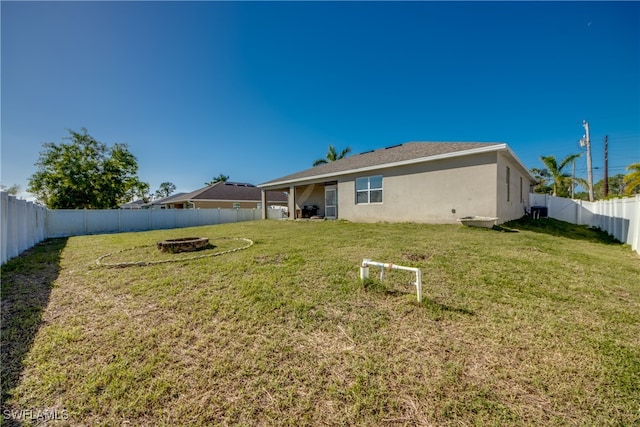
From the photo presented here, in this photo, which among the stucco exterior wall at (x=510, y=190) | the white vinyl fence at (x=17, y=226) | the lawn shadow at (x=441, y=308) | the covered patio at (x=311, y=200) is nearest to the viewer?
the lawn shadow at (x=441, y=308)

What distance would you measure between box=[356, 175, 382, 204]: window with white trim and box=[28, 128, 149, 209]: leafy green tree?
21388 millimetres

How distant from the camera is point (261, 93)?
40.9 ft

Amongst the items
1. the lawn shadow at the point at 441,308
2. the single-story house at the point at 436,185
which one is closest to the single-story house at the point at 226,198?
the single-story house at the point at 436,185

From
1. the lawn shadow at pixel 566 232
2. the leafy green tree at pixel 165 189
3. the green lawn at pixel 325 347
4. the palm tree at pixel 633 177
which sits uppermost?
the leafy green tree at pixel 165 189

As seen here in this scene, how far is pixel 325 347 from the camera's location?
2.46 meters

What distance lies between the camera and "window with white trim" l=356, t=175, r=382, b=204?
12125 millimetres

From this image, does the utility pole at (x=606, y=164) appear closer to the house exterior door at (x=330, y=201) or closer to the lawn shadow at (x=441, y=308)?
the house exterior door at (x=330, y=201)

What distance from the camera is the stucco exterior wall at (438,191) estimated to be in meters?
9.12

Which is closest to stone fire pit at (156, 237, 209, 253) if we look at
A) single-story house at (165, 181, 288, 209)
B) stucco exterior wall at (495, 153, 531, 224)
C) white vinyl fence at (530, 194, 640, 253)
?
stucco exterior wall at (495, 153, 531, 224)

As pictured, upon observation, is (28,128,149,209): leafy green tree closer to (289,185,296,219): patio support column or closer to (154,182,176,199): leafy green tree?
(289,185,296,219): patio support column

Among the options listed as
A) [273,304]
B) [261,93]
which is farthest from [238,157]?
[273,304]

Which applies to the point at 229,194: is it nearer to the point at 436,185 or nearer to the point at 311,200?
the point at 311,200

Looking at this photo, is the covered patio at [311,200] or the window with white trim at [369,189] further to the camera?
the covered patio at [311,200]

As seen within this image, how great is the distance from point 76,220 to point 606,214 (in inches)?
1077
